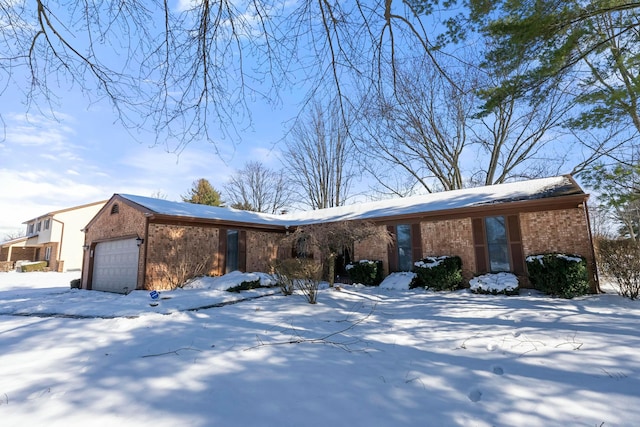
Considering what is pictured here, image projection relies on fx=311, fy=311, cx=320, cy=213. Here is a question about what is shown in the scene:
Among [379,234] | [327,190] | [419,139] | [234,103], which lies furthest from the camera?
[327,190]

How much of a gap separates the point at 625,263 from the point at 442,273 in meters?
4.57

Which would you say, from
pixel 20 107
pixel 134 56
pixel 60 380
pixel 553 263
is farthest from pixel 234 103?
pixel 553 263

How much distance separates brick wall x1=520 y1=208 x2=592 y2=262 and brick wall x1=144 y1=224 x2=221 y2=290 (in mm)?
11709

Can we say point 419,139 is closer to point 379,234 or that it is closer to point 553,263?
point 379,234

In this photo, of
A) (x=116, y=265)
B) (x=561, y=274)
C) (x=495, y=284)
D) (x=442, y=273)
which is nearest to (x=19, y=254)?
(x=116, y=265)

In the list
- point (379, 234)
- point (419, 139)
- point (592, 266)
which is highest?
point (419, 139)

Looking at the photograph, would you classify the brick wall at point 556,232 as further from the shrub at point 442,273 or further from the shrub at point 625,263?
the shrub at point 442,273

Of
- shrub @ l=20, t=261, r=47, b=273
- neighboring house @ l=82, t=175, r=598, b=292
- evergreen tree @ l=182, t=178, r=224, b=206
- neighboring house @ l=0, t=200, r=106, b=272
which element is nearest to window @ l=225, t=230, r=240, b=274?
neighboring house @ l=82, t=175, r=598, b=292

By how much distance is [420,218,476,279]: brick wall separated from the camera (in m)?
11.2

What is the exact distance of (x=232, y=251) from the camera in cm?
1399

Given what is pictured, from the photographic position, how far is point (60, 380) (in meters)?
3.33

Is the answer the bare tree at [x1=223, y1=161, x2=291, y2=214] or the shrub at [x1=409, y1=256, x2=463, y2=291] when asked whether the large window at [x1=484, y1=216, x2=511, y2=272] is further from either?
the bare tree at [x1=223, y1=161, x2=291, y2=214]

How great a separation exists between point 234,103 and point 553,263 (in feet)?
31.1

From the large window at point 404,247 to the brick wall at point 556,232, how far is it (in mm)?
3943
